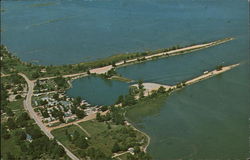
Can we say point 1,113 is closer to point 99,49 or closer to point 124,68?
point 124,68

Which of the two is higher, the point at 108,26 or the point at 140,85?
the point at 108,26

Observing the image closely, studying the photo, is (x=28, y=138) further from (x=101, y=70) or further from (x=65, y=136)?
(x=101, y=70)

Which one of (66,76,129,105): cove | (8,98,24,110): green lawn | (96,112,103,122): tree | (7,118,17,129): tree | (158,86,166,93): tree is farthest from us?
(66,76,129,105): cove

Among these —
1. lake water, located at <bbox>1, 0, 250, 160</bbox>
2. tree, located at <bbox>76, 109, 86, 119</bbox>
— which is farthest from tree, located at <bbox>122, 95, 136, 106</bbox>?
tree, located at <bbox>76, 109, 86, 119</bbox>

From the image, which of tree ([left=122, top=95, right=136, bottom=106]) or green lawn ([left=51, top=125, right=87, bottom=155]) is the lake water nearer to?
tree ([left=122, top=95, right=136, bottom=106])

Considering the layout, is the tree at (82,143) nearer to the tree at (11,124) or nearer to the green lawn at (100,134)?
the green lawn at (100,134)

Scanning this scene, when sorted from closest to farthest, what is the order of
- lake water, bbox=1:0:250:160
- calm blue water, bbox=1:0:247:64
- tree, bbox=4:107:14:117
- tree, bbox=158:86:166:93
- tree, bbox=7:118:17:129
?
lake water, bbox=1:0:250:160, tree, bbox=7:118:17:129, tree, bbox=4:107:14:117, tree, bbox=158:86:166:93, calm blue water, bbox=1:0:247:64

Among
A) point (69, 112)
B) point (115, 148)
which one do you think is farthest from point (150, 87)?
point (115, 148)

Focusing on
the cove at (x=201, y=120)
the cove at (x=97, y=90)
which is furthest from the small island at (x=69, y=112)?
the cove at (x=201, y=120)
